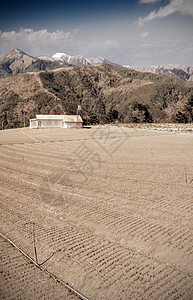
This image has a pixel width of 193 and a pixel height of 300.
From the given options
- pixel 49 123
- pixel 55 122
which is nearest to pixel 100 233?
pixel 49 123

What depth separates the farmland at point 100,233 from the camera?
4918 mm

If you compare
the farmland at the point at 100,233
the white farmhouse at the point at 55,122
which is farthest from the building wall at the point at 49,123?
the farmland at the point at 100,233

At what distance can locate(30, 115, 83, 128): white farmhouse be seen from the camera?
54.9 metres

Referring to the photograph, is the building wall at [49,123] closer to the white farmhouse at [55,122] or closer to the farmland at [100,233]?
the white farmhouse at [55,122]

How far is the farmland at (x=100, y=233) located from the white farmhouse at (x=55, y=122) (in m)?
43.1

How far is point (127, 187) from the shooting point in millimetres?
11250

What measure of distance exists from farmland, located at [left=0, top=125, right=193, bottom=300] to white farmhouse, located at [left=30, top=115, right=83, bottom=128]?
43.1 meters

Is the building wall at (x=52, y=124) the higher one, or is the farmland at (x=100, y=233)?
the building wall at (x=52, y=124)

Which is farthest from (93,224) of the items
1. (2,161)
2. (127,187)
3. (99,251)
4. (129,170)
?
(2,161)

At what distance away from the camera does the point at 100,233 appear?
6.93 m

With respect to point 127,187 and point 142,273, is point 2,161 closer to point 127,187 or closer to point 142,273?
point 127,187

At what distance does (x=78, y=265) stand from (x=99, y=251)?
29.9 inches

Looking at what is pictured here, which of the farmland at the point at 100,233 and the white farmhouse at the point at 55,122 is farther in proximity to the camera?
the white farmhouse at the point at 55,122

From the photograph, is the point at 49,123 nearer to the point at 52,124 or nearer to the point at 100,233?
the point at 52,124
